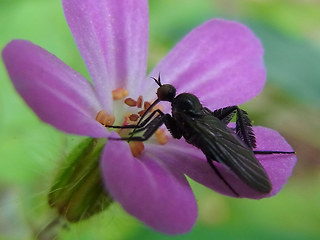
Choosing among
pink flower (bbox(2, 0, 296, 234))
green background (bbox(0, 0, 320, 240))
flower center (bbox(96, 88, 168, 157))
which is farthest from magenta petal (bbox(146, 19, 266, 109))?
green background (bbox(0, 0, 320, 240))

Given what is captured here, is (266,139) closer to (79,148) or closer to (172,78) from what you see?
(172,78)

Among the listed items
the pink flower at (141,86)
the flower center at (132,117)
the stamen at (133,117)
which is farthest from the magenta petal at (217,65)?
the stamen at (133,117)

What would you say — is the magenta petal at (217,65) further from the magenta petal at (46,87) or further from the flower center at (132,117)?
the magenta petal at (46,87)

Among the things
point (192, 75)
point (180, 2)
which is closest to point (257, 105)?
point (180, 2)

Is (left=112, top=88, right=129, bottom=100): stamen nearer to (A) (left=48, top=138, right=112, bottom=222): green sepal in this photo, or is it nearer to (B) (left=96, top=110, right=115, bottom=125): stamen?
(B) (left=96, top=110, right=115, bottom=125): stamen

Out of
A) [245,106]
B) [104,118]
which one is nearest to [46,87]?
[104,118]
